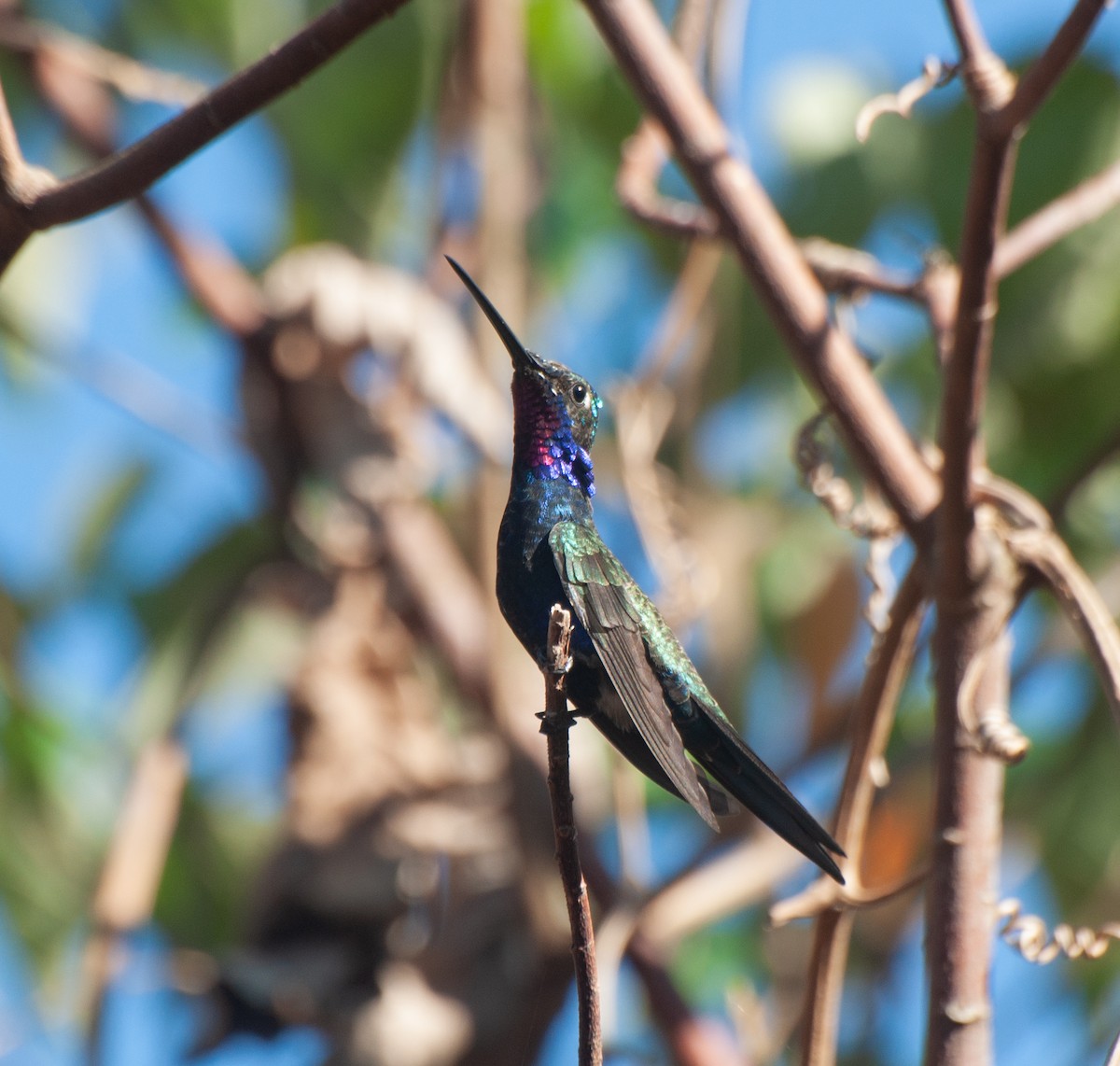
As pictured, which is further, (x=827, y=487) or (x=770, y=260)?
(x=827, y=487)

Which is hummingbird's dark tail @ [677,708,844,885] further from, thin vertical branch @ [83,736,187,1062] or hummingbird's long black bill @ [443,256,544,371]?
thin vertical branch @ [83,736,187,1062]

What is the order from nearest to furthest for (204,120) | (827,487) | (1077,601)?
(204,120) < (1077,601) < (827,487)

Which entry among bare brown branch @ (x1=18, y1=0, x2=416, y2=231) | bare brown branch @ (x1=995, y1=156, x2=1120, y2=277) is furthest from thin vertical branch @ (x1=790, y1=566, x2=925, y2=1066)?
bare brown branch @ (x1=18, y1=0, x2=416, y2=231)

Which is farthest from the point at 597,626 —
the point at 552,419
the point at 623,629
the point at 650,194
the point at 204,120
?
the point at 650,194

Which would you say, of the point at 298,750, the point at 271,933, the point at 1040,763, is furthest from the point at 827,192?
the point at 271,933

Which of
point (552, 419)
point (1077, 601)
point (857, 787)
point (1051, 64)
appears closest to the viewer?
point (1051, 64)

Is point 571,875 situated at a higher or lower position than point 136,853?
lower

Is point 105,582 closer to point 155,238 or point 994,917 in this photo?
point 155,238

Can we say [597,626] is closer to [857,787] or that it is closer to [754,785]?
[754,785]
